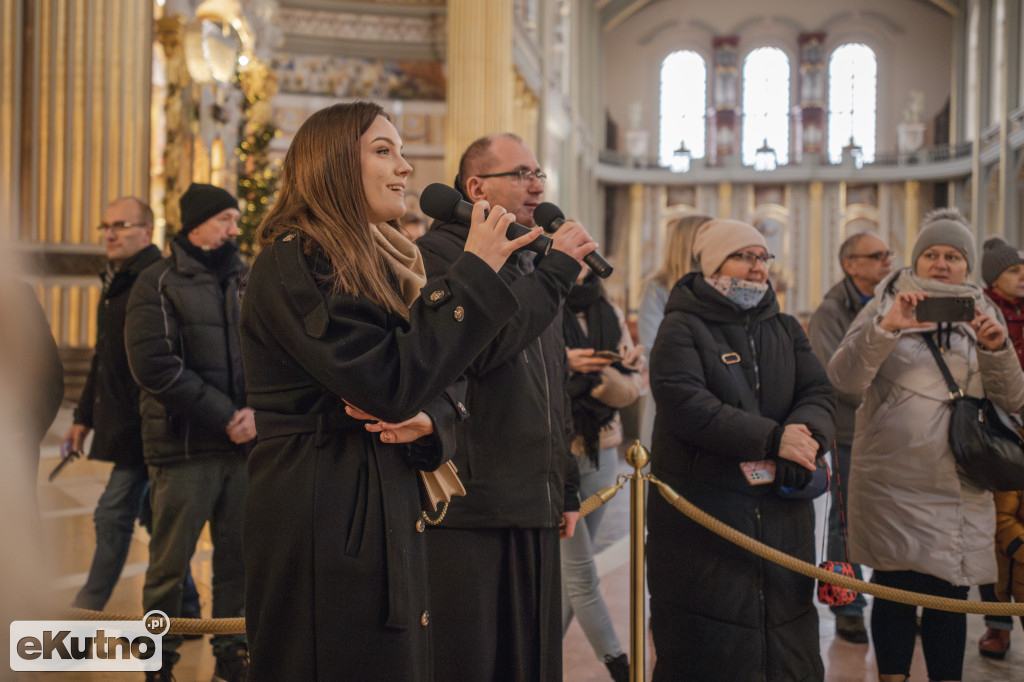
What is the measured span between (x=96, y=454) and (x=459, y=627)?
7.06 ft

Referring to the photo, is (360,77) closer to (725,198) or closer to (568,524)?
(568,524)

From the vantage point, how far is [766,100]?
31.0 metres

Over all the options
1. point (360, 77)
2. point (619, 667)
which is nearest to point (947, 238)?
point (619, 667)

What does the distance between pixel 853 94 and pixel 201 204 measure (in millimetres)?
30791

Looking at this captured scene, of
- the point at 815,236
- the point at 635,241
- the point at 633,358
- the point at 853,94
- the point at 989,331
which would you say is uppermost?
the point at 853,94

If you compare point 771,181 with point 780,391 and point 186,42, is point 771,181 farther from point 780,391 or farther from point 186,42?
point 780,391

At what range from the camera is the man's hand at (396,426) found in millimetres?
1730

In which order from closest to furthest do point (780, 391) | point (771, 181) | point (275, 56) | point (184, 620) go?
point (184, 620), point (780, 391), point (275, 56), point (771, 181)

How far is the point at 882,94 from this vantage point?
30531mm

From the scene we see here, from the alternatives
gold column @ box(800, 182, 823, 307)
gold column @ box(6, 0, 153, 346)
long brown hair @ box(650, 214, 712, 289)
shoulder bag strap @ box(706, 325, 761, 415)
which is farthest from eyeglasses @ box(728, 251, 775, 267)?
gold column @ box(800, 182, 823, 307)

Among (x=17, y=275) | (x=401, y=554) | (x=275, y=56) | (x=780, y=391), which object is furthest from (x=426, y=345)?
(x=275, y=56)

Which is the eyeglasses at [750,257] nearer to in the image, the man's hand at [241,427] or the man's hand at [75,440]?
the man's hand at [241,427]

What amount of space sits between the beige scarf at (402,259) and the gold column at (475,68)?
11.7 metres

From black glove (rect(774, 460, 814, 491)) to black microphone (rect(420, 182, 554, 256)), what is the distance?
1.15 metres
